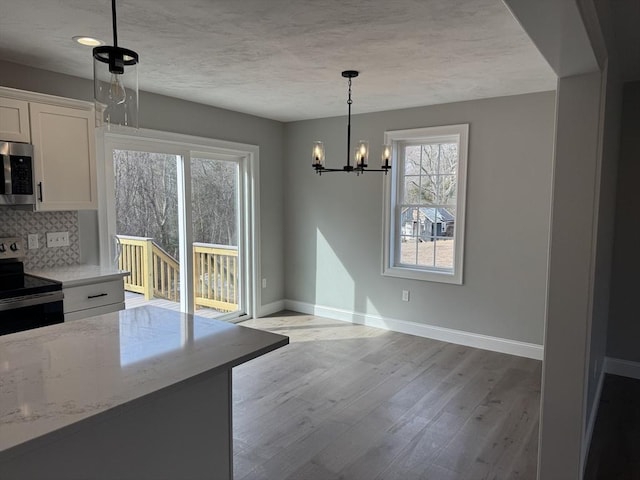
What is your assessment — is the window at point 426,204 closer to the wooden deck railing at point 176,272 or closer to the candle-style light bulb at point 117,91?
the wooden deck railing at point 176,272

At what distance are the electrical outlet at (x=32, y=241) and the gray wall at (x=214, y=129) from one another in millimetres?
347

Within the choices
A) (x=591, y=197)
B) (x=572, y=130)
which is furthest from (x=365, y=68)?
(x=591, y=197)

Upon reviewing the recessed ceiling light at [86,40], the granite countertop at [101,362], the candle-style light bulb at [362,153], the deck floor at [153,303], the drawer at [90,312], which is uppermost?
the recessed ceiling light at [86,40]

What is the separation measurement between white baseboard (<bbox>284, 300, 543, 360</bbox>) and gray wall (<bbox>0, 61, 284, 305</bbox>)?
599 mm

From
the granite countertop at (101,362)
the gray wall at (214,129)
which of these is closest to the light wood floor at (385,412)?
the granite countertop at (101,362)

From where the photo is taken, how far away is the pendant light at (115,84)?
4.98ft

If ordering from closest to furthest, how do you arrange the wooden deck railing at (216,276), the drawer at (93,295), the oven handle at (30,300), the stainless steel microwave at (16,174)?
the oven handle at (30,300) < the stainless steel microwave at (16,174) < the drawer at (93,295) < the wooden deck railing at (216,276)

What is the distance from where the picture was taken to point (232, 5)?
2205 mm

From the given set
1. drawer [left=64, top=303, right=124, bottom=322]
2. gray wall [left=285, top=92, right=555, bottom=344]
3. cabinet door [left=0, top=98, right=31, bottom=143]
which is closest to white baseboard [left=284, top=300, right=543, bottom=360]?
gray wall [left=285, top=92, right=555, bottom=344]

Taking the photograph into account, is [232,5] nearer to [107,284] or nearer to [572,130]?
[572,130]

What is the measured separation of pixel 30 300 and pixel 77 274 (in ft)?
1.47

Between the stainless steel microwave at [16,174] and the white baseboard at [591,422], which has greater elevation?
the stainless steel microwave at [16,174]

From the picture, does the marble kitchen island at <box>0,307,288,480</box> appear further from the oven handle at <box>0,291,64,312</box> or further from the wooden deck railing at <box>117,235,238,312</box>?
the wooden deck railing at <box>117,235,238,312</box>

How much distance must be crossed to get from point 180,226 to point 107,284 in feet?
4.91
